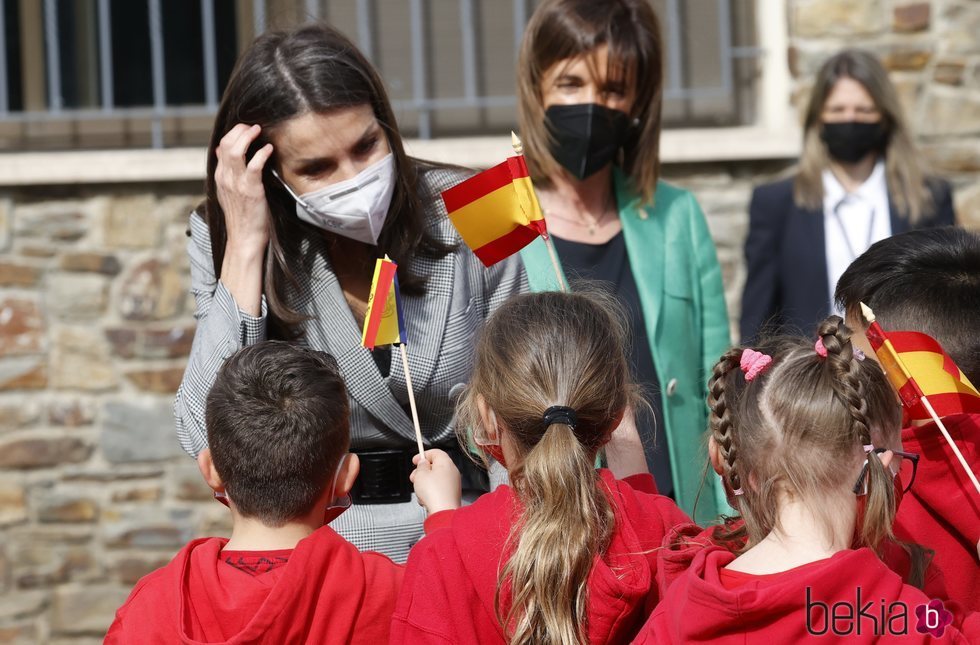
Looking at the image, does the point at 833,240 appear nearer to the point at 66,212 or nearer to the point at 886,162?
the point at 886,162

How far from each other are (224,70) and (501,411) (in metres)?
3.88

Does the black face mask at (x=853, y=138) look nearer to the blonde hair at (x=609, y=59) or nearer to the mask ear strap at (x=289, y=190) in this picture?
the blonde hair at (x=609, y=59)

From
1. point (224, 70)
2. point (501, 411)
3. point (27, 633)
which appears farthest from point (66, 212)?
point (501, 411)

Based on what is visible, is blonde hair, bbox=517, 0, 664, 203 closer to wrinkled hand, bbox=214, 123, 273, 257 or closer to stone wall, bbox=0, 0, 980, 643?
wrinkled hand, bbox=214, 123, 273, 257

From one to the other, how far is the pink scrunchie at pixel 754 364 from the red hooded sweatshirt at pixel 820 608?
334 mm

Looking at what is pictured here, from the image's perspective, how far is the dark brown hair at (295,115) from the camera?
8.91 feet

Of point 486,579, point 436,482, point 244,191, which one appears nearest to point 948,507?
point 486,579

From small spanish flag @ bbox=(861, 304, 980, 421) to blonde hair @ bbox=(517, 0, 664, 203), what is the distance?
4.45ft

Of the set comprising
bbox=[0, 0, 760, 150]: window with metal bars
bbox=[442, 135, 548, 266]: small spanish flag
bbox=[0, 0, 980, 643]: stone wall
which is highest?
bbox=[0, 0, 760, 150]: window with metal bars

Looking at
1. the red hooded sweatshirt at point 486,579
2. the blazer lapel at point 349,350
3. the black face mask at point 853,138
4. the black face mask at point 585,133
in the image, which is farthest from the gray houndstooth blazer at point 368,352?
the black face mask at point 853,138

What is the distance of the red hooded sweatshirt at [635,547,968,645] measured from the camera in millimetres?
1842

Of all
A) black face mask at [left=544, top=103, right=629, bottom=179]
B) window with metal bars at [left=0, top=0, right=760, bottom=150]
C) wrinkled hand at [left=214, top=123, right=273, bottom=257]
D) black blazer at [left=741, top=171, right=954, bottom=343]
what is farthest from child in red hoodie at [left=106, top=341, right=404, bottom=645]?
window with metal bars at [left=0, top=0, right=760, bottom=150]

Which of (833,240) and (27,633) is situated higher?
Result: (833,240)

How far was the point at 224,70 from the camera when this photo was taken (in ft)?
18.7
